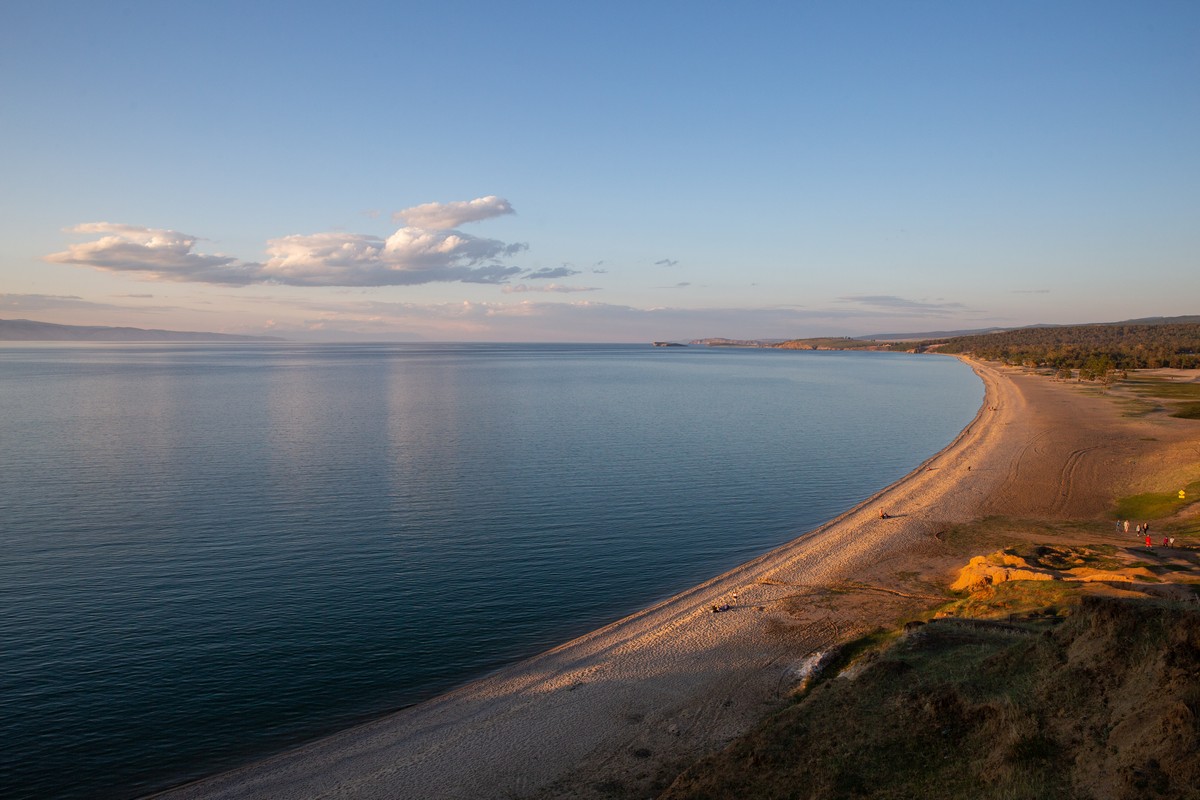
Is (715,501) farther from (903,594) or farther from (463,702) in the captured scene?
(463,702)

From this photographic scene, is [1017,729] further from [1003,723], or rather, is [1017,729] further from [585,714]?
[585,714]

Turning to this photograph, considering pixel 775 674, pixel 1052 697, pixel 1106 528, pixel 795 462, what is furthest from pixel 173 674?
pixel 795 462

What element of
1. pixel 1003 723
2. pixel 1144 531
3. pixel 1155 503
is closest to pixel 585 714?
pixel 1003 723

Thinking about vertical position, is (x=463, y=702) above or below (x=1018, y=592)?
below

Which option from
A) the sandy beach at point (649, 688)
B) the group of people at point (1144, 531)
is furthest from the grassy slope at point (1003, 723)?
the group of people at point (1144, 531)

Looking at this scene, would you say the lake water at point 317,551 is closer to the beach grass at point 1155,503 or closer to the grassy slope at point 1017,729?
the grassy slope at point 1017,729

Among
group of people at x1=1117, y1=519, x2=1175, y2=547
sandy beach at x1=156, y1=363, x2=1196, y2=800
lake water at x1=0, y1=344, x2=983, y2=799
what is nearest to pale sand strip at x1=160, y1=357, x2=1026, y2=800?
sandy beach at x1=156, y1=363, x2=1196, y2=800
